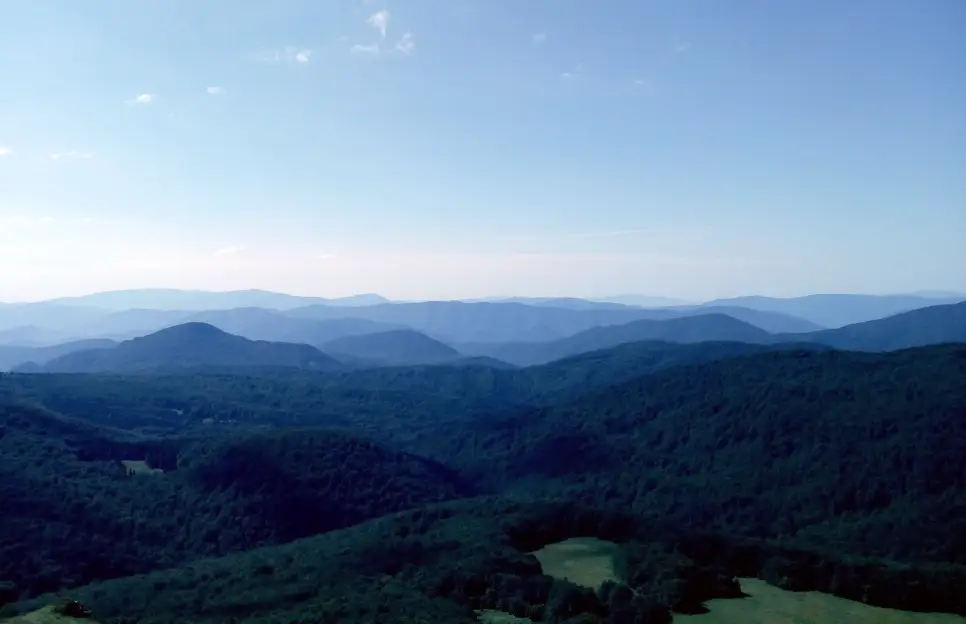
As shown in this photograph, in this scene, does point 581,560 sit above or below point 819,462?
above

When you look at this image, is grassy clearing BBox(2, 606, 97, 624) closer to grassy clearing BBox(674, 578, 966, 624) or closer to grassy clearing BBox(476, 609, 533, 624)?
grassy clearing BBox(476, 609, 533, 624)

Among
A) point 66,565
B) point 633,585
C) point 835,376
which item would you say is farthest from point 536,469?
point 633,585

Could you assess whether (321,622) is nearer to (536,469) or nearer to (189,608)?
(189,608)

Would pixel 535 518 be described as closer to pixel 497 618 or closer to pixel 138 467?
pixel 497 618

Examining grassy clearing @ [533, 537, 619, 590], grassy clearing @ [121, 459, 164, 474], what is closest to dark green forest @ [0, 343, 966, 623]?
grassy clearing @ [121, 459, 164, 474]

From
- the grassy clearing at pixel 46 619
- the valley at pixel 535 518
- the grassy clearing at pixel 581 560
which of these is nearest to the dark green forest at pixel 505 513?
the valley at pixel 535 518

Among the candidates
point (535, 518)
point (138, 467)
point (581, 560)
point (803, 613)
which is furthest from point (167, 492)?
point (803, 613)
